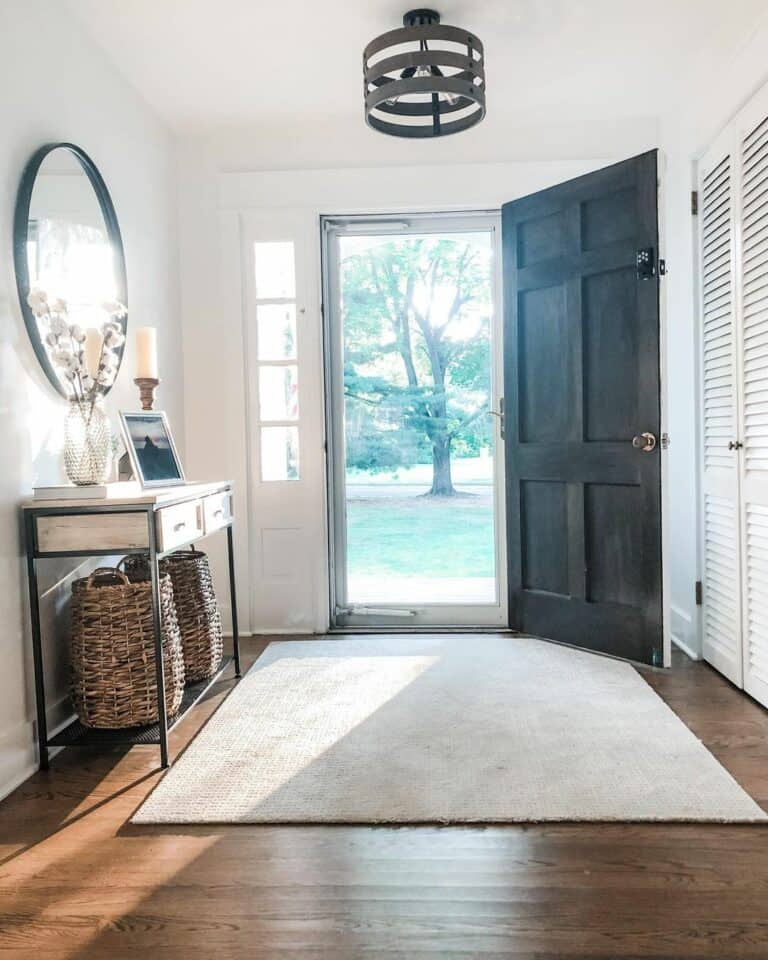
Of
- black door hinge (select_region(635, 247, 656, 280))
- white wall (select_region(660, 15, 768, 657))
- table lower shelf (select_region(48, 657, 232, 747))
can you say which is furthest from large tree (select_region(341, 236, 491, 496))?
table lower shelf (select_region(48, 657, 232, 747))

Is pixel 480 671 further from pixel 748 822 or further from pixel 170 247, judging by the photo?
pixel 170 247

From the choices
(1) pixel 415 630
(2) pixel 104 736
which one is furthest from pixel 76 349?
(1) pixel 415 630

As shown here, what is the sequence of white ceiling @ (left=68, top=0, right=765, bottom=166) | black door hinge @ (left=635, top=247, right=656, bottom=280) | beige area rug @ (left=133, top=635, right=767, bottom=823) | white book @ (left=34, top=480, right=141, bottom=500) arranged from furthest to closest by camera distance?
black door hinge @ (left=635, top=247, right=656, bottom=280), white ceiling @ (left=68, top=0, right=765, bottom=166), white book @ (left=34, top=480, right=141, bottom=500), beige area rug @ (left=133, top=635, right=767, bottom=823)

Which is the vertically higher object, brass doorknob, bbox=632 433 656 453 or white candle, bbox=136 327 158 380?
white candle, bbox=136 327 158 380

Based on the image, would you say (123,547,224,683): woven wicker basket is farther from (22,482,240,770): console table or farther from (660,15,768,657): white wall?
(660,15,768,657): white wall

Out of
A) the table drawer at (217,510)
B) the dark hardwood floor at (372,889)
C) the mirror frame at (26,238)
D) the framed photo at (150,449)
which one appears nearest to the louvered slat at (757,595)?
the dark hardwood floor at (372,889)

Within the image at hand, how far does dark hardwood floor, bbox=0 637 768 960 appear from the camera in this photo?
154cm

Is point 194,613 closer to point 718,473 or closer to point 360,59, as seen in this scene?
point 718,473

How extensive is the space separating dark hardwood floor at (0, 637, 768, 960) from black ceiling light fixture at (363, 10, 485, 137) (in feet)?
7.97

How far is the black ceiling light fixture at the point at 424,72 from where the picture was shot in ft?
8.72

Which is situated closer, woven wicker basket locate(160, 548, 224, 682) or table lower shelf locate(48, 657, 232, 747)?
table lower shelf locate(48, 657, 232, 747)

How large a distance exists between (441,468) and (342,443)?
0.70m

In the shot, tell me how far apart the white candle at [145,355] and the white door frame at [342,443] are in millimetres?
1281

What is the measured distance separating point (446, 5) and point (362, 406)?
7.17 ft
